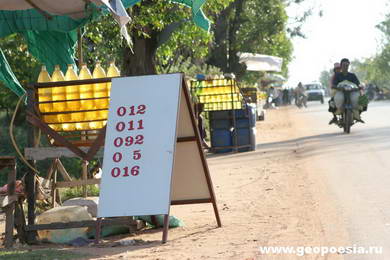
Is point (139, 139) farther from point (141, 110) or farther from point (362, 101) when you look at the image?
point (362, 101)

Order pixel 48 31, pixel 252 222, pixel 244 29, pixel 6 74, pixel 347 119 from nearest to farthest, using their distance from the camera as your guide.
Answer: pixel 252 222, pixel 6 74, pixel 48 31, pixel 347 119, pixel 244 29

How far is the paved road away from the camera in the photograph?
8.72 meters

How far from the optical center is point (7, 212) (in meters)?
9.09

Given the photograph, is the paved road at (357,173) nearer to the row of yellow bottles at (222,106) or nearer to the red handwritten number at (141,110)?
the row of yellow bottles at (222,106)

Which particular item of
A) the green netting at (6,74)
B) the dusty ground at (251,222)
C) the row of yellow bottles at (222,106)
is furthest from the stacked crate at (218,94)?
the green netting at (6,74)

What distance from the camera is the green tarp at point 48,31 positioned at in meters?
10.1

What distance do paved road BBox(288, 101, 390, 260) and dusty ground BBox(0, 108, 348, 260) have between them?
19 centimetres

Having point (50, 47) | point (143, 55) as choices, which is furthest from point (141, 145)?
point (143, 55)

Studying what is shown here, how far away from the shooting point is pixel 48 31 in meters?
10.8

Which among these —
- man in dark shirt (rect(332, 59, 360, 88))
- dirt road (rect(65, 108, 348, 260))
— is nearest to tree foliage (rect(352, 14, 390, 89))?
man in dark shirt (rect(332, 59, 360, 88))

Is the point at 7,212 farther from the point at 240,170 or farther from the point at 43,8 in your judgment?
the point at 240,170

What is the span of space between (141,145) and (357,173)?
19.7 feet

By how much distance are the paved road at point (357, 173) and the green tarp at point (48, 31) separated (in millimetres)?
2824

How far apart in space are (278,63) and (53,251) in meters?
27.7
